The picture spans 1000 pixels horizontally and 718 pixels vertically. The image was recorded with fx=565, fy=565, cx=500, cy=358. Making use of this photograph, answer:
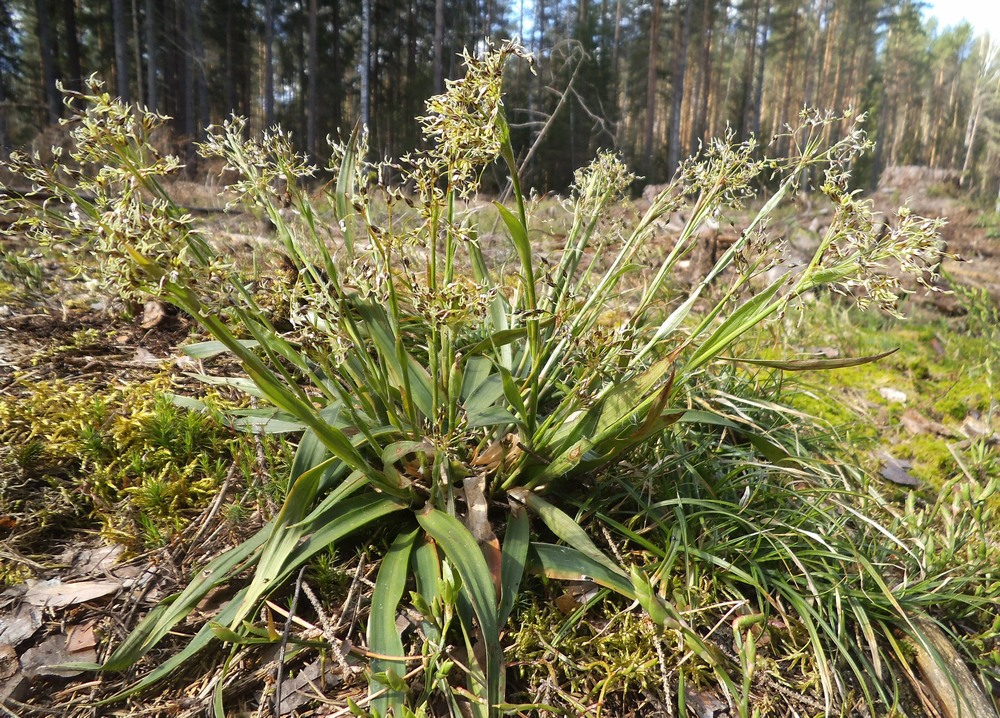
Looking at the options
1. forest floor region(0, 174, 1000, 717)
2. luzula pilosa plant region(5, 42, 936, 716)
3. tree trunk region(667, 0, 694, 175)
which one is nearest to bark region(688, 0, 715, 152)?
tree trunk region(667, 0, 694, 175)

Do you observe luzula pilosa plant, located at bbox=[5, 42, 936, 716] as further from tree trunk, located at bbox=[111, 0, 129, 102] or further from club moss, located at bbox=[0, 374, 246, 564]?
tree trunk, located at bbox=[111, 0, 129, 102]

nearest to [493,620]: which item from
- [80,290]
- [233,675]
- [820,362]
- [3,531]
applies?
[233,675]

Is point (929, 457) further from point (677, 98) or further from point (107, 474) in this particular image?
point (677, 98)

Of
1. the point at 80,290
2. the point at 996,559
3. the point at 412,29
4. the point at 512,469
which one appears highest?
the point at 412,29

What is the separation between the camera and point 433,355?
52.8 inches

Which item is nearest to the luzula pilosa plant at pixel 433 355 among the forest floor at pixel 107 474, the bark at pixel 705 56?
the forest floor at pixel 107 474

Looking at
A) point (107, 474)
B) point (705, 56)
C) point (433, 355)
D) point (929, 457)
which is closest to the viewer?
point (433, 355)

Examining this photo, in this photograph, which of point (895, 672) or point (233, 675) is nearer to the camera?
point (233, 675)

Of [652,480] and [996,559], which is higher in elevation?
[652,480]

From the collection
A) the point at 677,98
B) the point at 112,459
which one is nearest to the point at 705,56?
A: the point at 677,98

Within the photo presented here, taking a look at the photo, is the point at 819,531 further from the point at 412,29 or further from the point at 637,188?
the point at 412,29

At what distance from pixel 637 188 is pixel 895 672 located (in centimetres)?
2355

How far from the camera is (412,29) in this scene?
2719 cm

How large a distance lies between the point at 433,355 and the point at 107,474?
111cm
